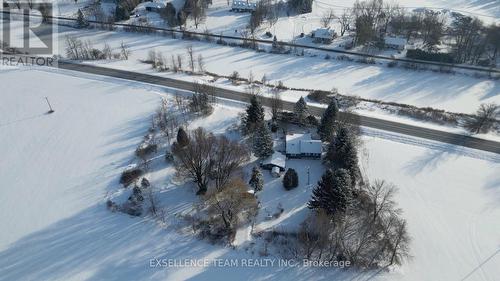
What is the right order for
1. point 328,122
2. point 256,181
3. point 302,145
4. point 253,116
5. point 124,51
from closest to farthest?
point 256,181, point 302,145, point 328,122, point 253,116, point 124,51

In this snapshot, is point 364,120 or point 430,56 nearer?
point 364,120

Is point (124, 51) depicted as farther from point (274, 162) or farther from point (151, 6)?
point (274, 162)

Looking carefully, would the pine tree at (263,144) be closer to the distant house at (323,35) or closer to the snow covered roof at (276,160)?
the snow covered roof at (276,160)

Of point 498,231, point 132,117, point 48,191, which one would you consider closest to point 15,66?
point 132,117

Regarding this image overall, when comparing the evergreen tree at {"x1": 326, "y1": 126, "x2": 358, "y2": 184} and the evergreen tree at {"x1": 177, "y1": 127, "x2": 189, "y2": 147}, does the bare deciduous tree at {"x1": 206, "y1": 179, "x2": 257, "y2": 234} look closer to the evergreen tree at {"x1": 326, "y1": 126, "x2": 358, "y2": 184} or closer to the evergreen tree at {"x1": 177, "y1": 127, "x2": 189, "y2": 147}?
the evergreen tree at {"x1": 177, "y1": 127, "x2": 189, "y2": 147}

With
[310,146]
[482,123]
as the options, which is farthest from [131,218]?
[482,123]

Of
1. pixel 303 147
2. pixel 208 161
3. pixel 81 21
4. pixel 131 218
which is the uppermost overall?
pixel 81 21

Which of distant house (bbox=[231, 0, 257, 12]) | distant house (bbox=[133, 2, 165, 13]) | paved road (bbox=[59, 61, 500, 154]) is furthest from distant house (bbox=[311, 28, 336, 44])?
distant house (bbox=[133, 2, 165, 13])
